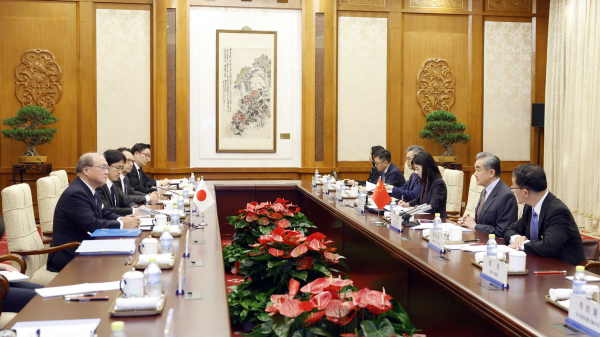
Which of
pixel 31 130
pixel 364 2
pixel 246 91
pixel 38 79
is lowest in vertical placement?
pixel 31 130

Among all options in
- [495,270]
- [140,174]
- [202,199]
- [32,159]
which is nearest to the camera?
[495,270]

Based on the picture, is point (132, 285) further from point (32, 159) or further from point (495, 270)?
point (32, 159)

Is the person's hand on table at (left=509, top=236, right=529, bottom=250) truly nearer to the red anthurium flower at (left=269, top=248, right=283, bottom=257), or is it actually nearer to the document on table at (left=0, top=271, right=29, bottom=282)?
the red anthurium flower at (left=269, top=248, right=283, bottom=257)

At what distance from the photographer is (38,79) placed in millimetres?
7918

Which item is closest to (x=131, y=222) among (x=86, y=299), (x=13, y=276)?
(x=13, y=276)

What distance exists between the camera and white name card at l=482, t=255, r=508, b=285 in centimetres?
217

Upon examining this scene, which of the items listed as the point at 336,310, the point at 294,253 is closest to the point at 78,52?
the point at 294,253

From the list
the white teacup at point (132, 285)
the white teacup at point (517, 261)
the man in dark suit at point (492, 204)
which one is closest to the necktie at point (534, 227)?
the man in dark suit at point (492, 204)

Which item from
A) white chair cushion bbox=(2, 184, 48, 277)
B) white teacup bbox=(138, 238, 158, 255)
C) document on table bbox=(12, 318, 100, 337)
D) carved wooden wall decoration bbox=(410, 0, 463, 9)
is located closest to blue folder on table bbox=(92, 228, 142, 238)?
white chair cushion bbox=(2, 184, 48, 277)

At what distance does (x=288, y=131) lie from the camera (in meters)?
8.26

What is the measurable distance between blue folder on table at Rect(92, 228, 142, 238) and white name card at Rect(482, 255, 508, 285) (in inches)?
78.2

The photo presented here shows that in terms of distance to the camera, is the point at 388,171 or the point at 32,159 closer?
the point at 388,171

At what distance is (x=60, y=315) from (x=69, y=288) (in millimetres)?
311

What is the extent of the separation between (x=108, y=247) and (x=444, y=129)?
20.7 feet
